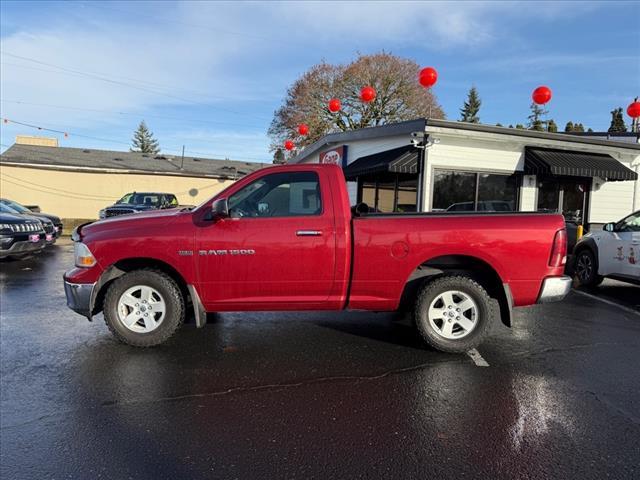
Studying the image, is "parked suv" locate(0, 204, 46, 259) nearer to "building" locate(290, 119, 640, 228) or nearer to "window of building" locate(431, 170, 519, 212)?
"building" locate(290, 119, 640, 228)

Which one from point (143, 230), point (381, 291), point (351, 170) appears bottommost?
point (381, 291)

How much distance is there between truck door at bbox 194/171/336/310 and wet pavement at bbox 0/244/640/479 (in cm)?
62

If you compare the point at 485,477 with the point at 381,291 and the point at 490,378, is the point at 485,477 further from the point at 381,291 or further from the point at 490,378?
the point at 381,291

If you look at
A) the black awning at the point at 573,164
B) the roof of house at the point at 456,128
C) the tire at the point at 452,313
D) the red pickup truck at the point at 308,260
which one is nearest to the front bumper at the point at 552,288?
the red pickup truck at the point at 308,260

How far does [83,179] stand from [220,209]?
28.8 m

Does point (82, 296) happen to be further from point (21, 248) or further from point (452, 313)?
point (21, 248)

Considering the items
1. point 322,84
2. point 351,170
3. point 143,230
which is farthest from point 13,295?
point 322,84

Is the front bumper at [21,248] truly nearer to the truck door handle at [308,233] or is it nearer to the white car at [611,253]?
the truck door handle at [308,233]

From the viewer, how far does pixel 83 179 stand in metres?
29.1

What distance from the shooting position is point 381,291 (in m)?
4.61

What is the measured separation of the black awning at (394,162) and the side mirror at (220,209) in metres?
7.60

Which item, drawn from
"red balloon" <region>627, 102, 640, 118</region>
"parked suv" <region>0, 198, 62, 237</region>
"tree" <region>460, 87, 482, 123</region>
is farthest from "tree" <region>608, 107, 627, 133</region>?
"parked suv" <region>0, 198, 62, 237</region>

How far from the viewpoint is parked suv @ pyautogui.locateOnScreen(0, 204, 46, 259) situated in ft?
32.9

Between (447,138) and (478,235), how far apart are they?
8148 mm
